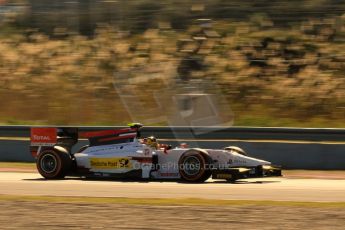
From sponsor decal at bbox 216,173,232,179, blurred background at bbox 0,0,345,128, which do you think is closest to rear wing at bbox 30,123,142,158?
sponsor decal at bbox 216,173,232,179

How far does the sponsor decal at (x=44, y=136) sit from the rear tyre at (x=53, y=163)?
27 centimetres

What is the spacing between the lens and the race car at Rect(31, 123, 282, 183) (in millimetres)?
14039

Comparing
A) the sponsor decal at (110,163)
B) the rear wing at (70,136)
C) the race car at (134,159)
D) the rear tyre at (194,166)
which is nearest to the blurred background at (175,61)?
the rear wing at (70,136)

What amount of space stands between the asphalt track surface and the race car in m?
0.24

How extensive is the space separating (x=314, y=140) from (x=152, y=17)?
738 inches

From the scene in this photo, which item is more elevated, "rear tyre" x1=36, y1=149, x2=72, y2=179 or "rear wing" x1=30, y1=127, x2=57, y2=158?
"rear wing" x1=30, y1=127, x2=57, y2=158

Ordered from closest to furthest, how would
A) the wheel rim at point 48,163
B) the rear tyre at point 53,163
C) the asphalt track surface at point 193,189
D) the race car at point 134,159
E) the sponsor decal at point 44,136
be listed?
the asphalt track surface at point 193,189 → the race car at point 134,159 → the rear tyre at point 53,163 → the wheel rim at point 48,163 → the sponsor decal at point 44,136

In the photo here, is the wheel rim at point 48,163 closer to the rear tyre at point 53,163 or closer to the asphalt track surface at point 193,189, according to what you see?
the rear tyre at point 53,163

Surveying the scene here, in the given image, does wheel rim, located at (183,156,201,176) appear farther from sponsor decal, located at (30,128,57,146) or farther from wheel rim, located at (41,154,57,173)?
sponsor decal, located at (30,128,57,146)

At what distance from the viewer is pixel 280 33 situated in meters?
30.1

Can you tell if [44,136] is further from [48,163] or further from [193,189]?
[193,189]

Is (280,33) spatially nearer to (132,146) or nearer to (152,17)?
(152,17)

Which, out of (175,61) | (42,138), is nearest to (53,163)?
(42,138)

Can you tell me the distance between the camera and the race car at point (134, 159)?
46.1 ft
